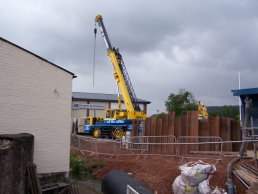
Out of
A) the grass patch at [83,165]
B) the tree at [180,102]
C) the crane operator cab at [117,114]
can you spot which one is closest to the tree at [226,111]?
the tree at [180,102]

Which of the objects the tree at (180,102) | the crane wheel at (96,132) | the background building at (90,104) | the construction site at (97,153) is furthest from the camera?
the background building at (90,104)

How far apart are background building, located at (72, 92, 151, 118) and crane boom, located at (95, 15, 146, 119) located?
26.4 meters

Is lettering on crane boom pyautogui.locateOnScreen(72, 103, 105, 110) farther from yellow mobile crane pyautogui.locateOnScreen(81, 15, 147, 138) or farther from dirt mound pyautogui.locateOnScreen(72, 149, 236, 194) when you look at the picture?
dirt mound pyautogui.locateOnScreen(72, 149, 236, 194)

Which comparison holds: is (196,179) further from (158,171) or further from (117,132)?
(117,132)

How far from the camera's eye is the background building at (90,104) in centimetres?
6052

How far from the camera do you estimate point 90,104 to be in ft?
207

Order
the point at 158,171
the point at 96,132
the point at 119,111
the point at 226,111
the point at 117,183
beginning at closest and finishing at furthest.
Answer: the point at 117,183 < the point at 158,171 < the point at 119,111 < the point at 96,132 < the point at 226,111

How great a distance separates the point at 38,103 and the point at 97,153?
34.3 feet

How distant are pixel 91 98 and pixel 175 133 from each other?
146 feet

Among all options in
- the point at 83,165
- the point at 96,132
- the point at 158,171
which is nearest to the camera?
the point at 158,171

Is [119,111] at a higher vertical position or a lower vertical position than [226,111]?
lower

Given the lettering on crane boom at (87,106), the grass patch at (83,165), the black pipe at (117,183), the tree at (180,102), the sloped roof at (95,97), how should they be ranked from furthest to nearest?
the sloped roof at (95,97), the lettering on crane boom at (87,106), the tree at (180,102), the grass patch at (83,165), the black pipe at (117,183)

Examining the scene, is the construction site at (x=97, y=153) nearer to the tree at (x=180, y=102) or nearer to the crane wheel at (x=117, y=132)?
the crane wheel at (x=117, y=132)

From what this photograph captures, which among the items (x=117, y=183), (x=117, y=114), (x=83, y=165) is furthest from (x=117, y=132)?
(x=117, y=183)
